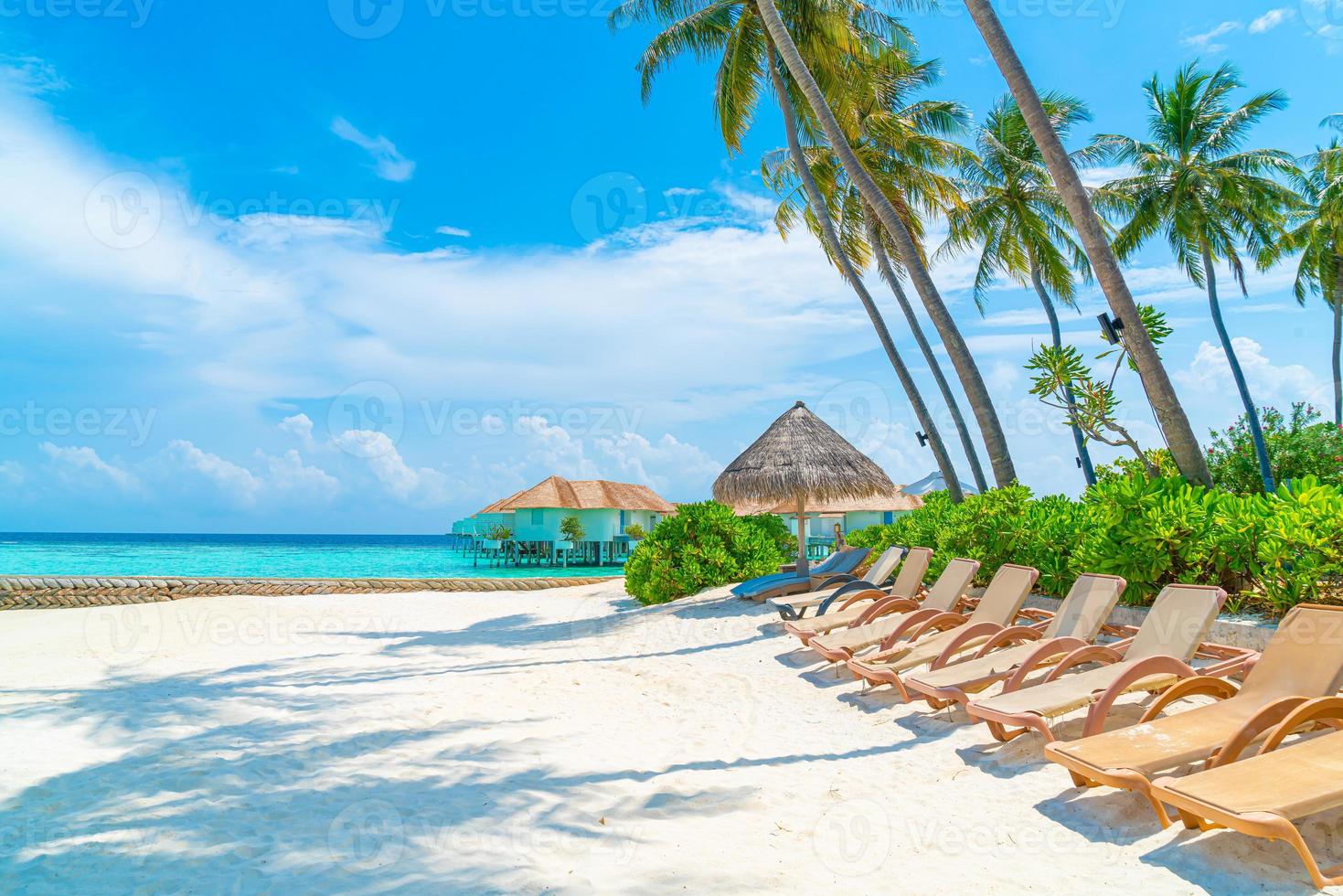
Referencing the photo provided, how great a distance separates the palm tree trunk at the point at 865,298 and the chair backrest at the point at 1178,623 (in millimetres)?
6952

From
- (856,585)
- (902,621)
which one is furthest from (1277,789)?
(856,585)

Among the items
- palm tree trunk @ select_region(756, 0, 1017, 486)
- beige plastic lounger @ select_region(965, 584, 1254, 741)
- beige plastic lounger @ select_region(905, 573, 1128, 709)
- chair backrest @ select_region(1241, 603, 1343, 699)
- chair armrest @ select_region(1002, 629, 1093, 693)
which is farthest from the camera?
palm tree trunk @ select_region(756, 0, 1017, 486)

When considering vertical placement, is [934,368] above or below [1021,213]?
below

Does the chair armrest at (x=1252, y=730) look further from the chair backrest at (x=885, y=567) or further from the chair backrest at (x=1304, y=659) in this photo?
the chair backrest at (x=885, y=567)

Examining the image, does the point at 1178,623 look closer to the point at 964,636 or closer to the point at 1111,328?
the point at 964,636

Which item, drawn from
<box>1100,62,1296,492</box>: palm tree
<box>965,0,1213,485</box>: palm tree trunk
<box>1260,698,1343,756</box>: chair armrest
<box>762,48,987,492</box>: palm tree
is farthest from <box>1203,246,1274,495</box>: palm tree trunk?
<box>1260,698,1343,756</box>: chair armrest

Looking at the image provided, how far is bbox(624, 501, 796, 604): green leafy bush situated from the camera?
1270 cm

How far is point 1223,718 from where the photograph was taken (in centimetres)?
352

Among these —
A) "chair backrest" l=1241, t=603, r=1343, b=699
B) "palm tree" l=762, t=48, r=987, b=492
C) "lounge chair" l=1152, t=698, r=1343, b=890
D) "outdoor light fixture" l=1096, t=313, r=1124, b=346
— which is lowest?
"lounge chair" l=1152, t=698, r=1343, b=890

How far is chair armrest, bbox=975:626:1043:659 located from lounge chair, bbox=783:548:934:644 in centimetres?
135

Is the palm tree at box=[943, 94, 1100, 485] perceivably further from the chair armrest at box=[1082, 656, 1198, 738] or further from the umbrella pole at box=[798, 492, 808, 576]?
the chair armrest at box=[1082, 656, 1198, 738]

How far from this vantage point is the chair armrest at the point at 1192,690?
3760 millimetres

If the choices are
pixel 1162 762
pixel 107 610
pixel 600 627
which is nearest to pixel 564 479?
pixel 107 610

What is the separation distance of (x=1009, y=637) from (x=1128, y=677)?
1531mm
